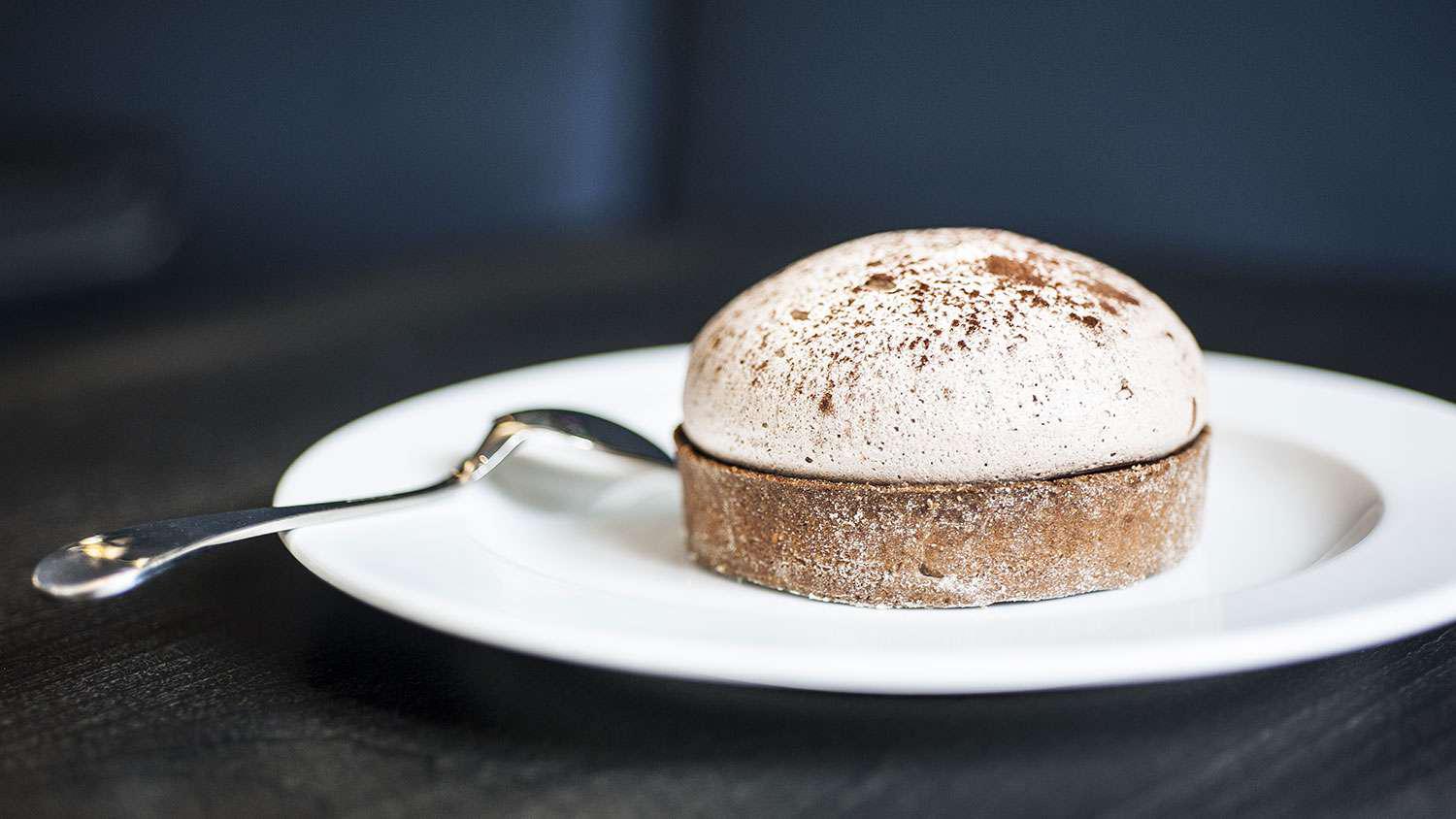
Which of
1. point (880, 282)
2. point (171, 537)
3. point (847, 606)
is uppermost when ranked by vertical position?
point (880, 282)

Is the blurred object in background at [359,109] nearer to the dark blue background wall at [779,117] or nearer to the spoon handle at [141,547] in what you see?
the dark blue background wall at [779,117]

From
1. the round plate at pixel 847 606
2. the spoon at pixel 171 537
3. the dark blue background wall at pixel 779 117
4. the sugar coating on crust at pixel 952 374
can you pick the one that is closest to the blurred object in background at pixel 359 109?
the dark blue background wall at pixel 779 117

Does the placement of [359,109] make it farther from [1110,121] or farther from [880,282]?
[880,282]

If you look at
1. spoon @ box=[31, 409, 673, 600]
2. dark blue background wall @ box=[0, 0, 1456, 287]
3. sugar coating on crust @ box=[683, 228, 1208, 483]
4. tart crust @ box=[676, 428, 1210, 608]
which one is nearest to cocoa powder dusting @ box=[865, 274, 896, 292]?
sugar coating on crust @ box=[683, 228, 1208, 483]

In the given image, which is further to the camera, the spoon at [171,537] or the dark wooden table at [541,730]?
the spoon at [171,537]

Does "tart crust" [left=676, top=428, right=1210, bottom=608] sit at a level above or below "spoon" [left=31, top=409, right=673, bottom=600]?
below

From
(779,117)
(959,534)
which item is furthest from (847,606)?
(779,117)

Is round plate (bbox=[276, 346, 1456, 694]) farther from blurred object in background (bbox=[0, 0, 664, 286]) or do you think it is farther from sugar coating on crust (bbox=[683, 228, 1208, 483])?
blurred object in background (bbox=[0, 0, 664, 286])
